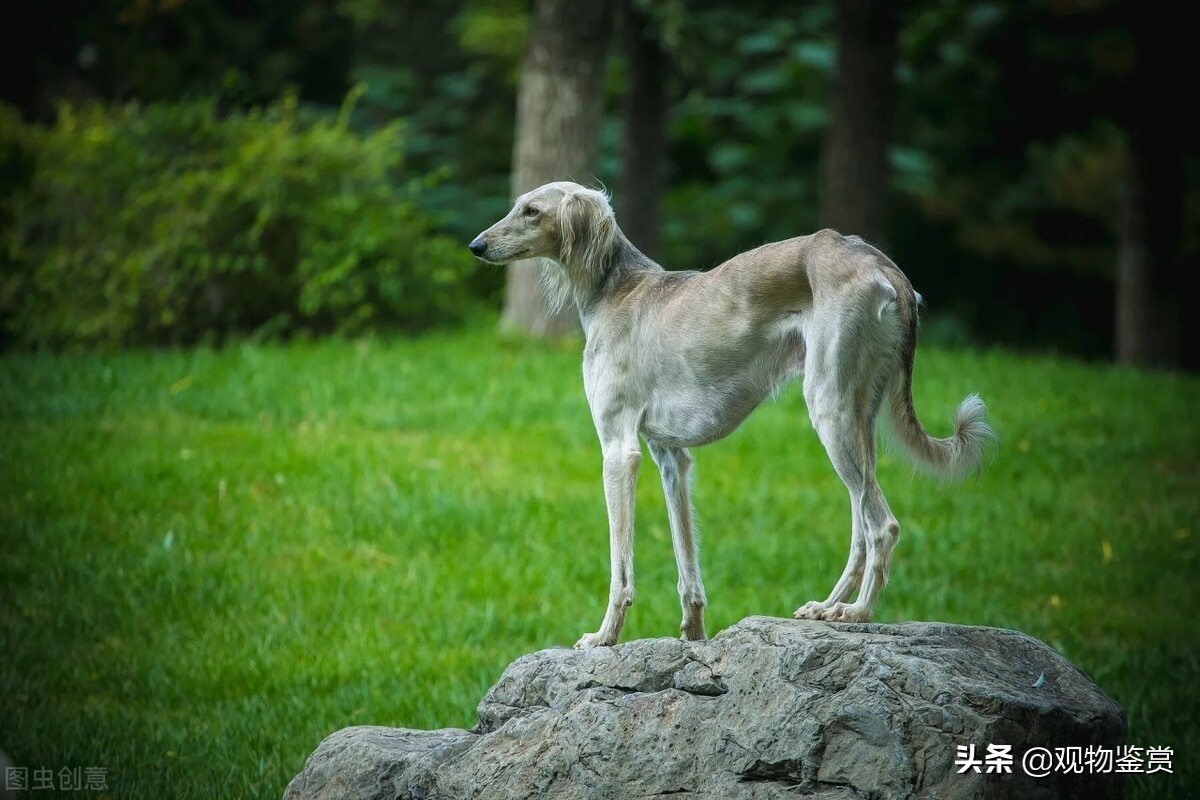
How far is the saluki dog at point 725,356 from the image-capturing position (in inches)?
174

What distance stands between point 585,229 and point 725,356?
0.77 meters

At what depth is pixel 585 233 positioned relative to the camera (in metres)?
5.00

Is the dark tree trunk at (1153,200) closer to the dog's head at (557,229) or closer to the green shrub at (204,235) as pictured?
the green shrub at (204,235)

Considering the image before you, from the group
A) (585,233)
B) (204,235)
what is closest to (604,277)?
(585,233)

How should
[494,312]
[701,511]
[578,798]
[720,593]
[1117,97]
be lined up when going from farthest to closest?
[1117,97], [494,312], [701,511], [720,593], [578,798]

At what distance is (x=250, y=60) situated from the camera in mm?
22141

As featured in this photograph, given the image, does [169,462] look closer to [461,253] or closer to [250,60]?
[461,253]

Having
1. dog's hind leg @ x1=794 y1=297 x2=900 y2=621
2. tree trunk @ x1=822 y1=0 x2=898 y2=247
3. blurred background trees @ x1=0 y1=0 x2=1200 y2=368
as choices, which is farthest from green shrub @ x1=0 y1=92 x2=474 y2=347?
dog's hind leg @ x1=794 y1=297 x2=900 y2=621

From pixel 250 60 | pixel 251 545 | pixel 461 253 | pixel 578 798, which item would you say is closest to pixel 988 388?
pixel 461 253

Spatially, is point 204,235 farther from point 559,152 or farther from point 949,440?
point 949,440

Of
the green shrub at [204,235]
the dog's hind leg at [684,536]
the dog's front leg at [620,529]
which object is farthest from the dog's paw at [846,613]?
the green shrub at [204,235]

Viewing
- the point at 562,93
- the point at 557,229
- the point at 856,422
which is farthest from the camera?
the point at 562,93

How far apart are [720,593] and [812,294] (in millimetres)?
3898

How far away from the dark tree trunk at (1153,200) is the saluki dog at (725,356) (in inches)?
472
